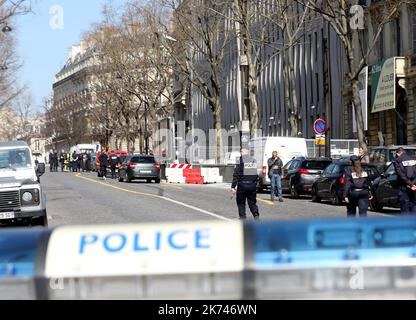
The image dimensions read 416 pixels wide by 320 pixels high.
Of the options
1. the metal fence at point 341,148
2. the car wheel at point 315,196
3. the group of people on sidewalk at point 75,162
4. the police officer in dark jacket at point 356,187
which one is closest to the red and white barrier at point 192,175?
the metal fence at point 341,148

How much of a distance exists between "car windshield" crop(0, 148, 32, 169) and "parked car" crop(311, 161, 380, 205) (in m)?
11.1

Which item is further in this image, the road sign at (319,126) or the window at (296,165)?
the road sign at (319,126)

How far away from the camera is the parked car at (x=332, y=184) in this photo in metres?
29.3

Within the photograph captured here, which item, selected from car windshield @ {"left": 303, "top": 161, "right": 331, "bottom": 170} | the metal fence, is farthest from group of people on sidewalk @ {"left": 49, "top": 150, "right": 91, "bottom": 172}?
car windshield @ {"left": 303, "top": 161, "right": 331, "bottom": 170}

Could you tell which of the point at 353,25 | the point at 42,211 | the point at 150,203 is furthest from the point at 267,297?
the point at 353,25

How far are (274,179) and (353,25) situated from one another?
861cm

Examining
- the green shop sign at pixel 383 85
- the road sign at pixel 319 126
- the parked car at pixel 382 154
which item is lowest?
the parked car at pixel 382 154

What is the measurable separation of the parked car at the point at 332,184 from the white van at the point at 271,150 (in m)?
5.81

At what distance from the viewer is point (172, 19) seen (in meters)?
63.1

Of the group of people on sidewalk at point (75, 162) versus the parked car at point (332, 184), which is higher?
the group of people on sidewalk at point (75, 162)

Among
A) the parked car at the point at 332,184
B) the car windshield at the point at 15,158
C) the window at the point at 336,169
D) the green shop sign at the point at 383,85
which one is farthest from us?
the green shop sign at the point at 383,85

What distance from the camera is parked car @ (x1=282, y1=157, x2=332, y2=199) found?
34281 millimetres

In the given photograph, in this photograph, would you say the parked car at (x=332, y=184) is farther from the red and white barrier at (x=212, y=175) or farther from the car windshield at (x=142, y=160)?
the car windshield at (x=142, y=160)
